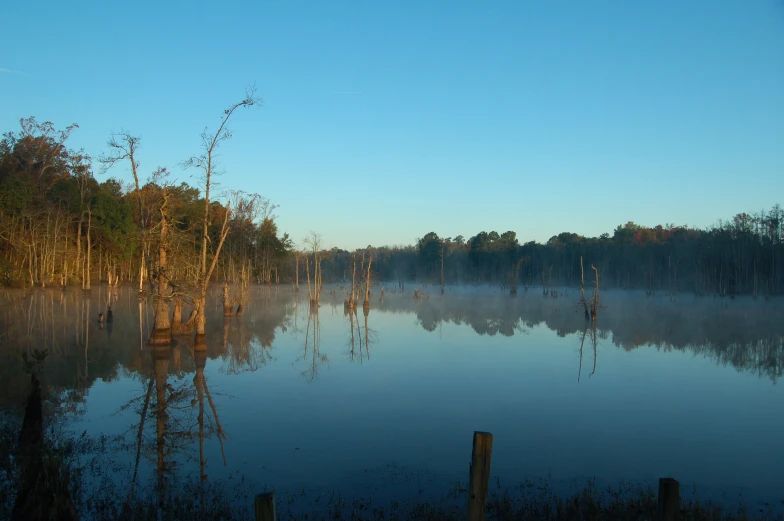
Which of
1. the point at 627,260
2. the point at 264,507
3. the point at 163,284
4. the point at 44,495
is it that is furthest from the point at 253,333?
the point at 627,260

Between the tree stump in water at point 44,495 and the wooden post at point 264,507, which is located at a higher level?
the wooden post at point 264,507

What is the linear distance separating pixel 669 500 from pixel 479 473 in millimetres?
1469

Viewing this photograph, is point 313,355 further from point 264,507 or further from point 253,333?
point 264,507

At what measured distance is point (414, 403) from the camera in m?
11.5

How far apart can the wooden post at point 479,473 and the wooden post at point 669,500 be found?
1.34 m

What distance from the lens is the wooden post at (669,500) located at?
162 inches

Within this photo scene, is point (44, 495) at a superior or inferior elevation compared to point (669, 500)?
inferior

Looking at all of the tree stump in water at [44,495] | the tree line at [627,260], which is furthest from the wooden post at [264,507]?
the tree line at [627,260]

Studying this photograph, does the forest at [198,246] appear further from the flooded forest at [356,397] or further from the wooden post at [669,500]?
the wooden post at [669,500]

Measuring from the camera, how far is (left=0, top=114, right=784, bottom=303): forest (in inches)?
887

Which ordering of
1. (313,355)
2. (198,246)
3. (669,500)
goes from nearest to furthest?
(669,500), (313,355), (198,246)

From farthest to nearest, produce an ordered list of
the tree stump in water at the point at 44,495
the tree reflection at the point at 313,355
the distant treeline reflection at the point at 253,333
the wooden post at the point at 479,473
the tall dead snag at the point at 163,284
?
1. the tall dead snag at the point at 163,284
2. the tree reflection at the point at 313,355
3. the distant treeline reflection at the point at 253,333
4. the tree stump in water at the point at 44,495
5. the wooden post at the point at 479,473

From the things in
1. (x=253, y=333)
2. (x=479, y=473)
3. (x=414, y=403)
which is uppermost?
(x=479, y=473)

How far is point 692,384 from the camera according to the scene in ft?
46.1
